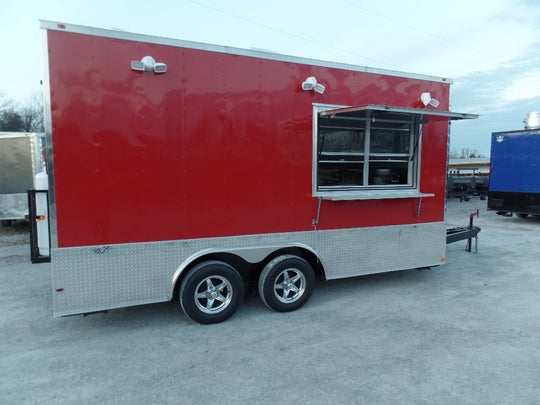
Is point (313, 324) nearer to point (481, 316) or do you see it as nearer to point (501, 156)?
point (481, 316)

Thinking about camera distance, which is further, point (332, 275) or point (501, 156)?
point (501, 156)

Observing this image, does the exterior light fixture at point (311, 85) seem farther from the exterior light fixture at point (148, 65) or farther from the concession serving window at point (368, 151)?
the exterior light fixture at point (148, 65)

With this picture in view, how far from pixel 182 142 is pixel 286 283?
2.10m

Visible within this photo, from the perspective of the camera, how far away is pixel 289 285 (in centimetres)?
463

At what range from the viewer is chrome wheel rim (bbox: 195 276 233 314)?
4207mm

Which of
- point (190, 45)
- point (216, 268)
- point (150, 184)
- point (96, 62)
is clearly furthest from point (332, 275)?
point (96, 62)

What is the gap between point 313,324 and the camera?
14.0ft

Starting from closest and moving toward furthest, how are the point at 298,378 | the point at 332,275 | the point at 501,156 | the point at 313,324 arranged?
the point at 298,378
the point at 313,324
the point at 332,275
the point at 501,156

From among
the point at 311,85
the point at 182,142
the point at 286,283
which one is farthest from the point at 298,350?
the point at 311,85

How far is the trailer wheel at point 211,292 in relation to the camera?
4.11m

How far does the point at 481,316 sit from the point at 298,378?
2664mm

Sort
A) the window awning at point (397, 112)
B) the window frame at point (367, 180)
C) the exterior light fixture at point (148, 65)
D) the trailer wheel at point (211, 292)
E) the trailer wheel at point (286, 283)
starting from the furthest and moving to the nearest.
→ the window frame at point (367, 180)
the trailer wheel at point (286, 283)
the window awning at point (397, 112)
the trailer wheel at point (211, 292)
the exterior light fixture at point (148, 65)

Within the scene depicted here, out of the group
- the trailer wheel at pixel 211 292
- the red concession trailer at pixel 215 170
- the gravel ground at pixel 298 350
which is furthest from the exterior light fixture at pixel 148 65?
the gravel ground at pixel 298 350

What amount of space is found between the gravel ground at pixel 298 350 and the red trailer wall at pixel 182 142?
106 cm
